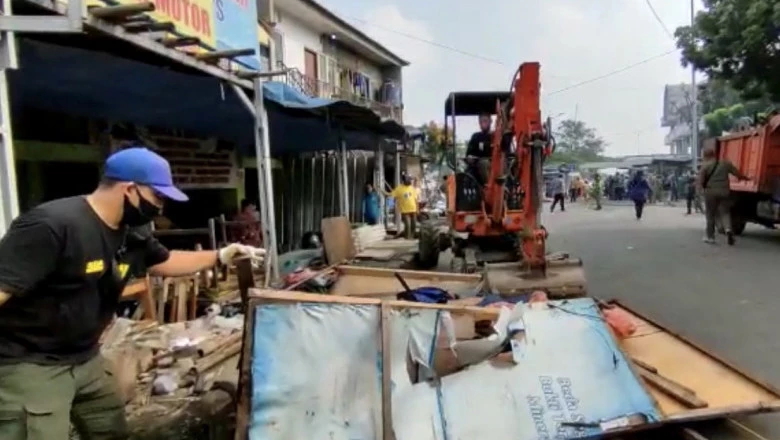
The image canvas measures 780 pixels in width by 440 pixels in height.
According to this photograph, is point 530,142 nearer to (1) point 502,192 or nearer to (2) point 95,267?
(1) point 502,192

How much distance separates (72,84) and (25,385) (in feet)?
17.1

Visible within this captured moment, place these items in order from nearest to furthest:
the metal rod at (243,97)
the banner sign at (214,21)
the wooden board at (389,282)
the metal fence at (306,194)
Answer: the banner sign at (214,21)
the wooden board at (389,282)
the metal rod at (243,97)
the metal fence at (306,194)

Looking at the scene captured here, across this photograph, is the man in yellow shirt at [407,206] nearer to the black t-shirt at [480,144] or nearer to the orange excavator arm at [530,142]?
the black t-shirt at [480,144]

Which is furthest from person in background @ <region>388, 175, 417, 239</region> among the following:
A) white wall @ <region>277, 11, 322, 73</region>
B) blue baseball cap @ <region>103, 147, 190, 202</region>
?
blue baseball cap @ <region>103, 147, 190, 202</region>

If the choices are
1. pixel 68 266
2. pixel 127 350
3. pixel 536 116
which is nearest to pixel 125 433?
pixel 68 266

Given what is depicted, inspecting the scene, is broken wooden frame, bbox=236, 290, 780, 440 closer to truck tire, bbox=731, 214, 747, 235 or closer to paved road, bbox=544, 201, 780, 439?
paved road, bbox=544, 201, 780, 439

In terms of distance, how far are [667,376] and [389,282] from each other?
11.8 ft

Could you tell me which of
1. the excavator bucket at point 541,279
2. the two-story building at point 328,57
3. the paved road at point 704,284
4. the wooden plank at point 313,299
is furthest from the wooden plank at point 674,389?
the two-story building at point 328,57

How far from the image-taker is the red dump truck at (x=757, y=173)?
14.5m

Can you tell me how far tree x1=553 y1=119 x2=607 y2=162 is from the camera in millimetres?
80250

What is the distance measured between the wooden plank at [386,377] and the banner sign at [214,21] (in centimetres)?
295

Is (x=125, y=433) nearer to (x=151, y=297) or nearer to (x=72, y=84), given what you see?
(x=151, y=297)

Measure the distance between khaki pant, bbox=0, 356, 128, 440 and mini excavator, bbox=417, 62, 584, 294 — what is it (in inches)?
203

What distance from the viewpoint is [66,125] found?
9.11 meters
